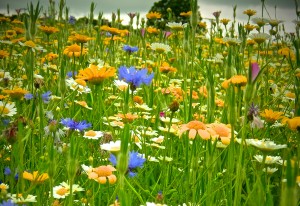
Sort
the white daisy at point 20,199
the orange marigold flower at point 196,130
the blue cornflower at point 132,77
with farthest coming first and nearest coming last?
the blue cornflower at point 132,77, the orange marigold flower at point 196,130, the white daisy at point 20,199

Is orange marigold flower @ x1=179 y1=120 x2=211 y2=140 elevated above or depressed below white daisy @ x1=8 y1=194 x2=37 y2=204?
above

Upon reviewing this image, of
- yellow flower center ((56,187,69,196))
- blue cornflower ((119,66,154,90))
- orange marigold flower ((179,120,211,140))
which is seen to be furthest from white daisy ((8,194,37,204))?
blue cornflower ((119,66,154,90))

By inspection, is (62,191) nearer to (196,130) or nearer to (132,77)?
(196,130)

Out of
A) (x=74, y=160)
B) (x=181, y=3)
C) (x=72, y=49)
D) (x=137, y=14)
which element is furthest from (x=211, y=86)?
(x=181, y=3)

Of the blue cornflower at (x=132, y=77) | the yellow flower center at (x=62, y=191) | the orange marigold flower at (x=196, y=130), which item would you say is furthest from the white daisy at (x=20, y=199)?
the blue cornflower at (x=132, y=77)

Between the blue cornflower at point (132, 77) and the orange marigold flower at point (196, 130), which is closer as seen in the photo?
the orange marigold flower at point (196, 130)

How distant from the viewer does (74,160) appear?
2.94 feet

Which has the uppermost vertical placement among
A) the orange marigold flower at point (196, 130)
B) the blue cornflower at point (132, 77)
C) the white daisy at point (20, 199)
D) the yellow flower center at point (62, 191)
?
the blue cornflower at point (132, 77)

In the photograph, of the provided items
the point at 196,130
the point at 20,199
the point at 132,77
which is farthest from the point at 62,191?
the point at 132,77

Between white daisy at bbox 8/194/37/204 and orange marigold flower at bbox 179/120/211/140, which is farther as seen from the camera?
orange marigold flower at bbox 179/120/211/140

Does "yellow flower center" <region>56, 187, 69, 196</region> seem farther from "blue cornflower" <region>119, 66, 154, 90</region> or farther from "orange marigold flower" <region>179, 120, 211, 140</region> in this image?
"blue cornflower" <region>119, 66, 154, 90</region>

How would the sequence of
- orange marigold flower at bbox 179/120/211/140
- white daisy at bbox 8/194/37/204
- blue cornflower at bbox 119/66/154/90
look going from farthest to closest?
blue cornflower at bbox 119/66/154/90 → orange marigold flower at bbox 179/120/211/140 → white daisy at bbox 8/194/37/204

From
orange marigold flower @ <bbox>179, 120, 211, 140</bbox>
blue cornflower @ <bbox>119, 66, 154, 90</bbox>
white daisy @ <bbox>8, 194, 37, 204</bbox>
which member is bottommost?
white daisy @ <bbox>8, 194, 37, 204</bbox>

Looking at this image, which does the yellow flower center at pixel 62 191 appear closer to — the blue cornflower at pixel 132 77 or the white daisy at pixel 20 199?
the white daisy at pixel 20 199
